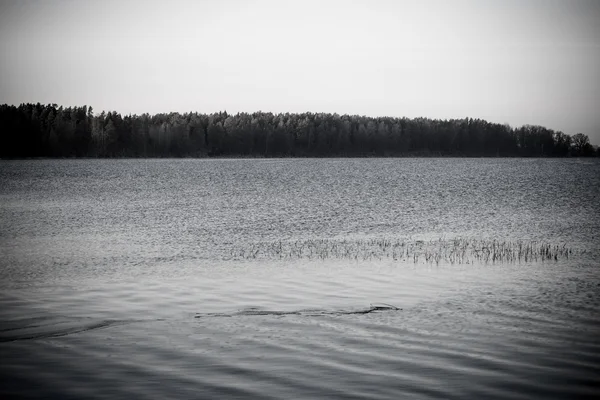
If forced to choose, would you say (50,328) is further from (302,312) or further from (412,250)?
(412,250)

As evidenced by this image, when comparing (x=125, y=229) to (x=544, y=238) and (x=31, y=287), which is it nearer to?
(x=31, y=287)

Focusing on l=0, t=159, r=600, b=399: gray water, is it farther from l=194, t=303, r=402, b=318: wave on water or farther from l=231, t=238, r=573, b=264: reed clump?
l=231, t=238, r=573, b=264: reed clump

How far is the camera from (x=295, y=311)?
59.2 feet

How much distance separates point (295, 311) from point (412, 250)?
1351 centimetres

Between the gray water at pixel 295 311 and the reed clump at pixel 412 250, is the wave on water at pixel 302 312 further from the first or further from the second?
the reed clump at pixel 412 250

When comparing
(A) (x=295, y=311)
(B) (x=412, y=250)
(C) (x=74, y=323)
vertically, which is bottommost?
(C) (x=74, y=323)

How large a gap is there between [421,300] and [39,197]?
179ft

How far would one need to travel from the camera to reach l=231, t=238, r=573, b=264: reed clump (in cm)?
2814

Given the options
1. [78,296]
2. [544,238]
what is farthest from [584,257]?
[78,296]

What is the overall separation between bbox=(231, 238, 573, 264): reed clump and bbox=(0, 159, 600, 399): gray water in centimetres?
22

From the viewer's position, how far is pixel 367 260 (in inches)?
1083

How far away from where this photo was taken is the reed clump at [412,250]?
92.3ft

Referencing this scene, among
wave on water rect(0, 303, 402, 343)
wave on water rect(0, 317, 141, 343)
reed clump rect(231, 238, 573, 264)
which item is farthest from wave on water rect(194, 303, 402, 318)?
reed clump rect(231, 238, 573, 264)

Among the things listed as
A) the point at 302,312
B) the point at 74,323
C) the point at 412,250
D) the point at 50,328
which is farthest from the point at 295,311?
the point at 412,250
